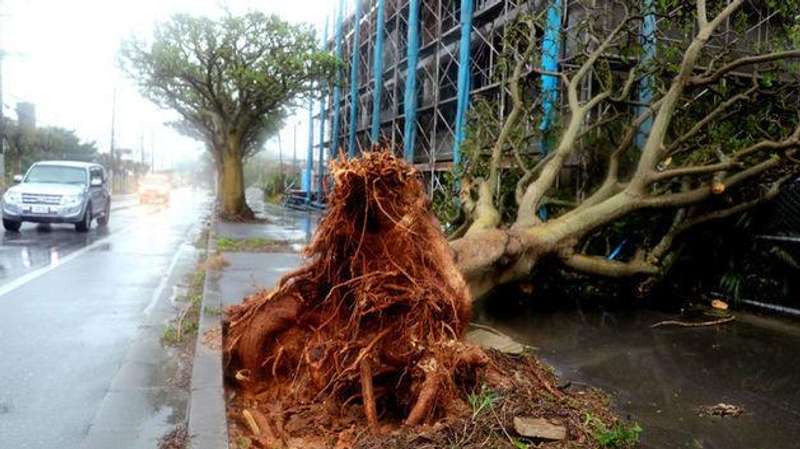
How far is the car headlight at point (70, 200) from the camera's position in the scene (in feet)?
53.3

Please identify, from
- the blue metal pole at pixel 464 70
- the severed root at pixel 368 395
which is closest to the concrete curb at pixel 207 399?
the severed root at pixel 368 395

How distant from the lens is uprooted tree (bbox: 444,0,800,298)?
25.2 ft

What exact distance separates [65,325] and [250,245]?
7.15 metres

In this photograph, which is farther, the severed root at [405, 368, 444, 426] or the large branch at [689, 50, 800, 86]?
the large branch at [689, 50, 800, 86]

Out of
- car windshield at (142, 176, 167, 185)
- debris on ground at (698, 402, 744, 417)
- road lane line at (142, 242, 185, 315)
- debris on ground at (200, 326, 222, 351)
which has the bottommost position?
road lane line at (142, 242, 185, 315)

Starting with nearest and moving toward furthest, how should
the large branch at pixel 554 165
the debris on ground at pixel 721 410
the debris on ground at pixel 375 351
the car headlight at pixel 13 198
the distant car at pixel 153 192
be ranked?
the debris on ground at pixel 375 351 → the debris on ground at pixel 721 410 → the large branch at pixel 554 165 → the car headlight at pixel 13 198 → the distant car at pixel 153 192

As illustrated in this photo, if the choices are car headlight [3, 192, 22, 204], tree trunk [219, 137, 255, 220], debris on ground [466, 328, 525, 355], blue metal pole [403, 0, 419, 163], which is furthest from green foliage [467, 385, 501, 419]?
tree trunk [219, 137, 255, 220]

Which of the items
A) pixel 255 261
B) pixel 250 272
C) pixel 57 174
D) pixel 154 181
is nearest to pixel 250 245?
pixel 255 261

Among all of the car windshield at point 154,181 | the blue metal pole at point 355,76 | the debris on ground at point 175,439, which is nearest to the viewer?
the debris on ground at point 175,439

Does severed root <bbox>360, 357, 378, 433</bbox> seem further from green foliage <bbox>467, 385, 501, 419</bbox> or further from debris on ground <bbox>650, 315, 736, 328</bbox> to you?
debris on ground <bbox>650, 315, 736, 328</bbox>

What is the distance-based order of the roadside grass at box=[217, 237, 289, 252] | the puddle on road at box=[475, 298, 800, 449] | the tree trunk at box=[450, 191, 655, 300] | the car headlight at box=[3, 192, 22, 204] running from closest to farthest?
the puddle on road at box=[475, 298, 800, 449] → the tree trunk at box=[450, 191, 655, 300] → the roadside grass at box=[217, 237, 289, 252] → the car headlight at box=[3, 192, 22, 204]

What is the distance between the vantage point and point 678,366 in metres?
5.71

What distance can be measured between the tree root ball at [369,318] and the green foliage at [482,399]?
0.09 m

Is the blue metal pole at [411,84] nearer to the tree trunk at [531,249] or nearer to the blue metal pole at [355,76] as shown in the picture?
the blue metal pole at [355,76]
